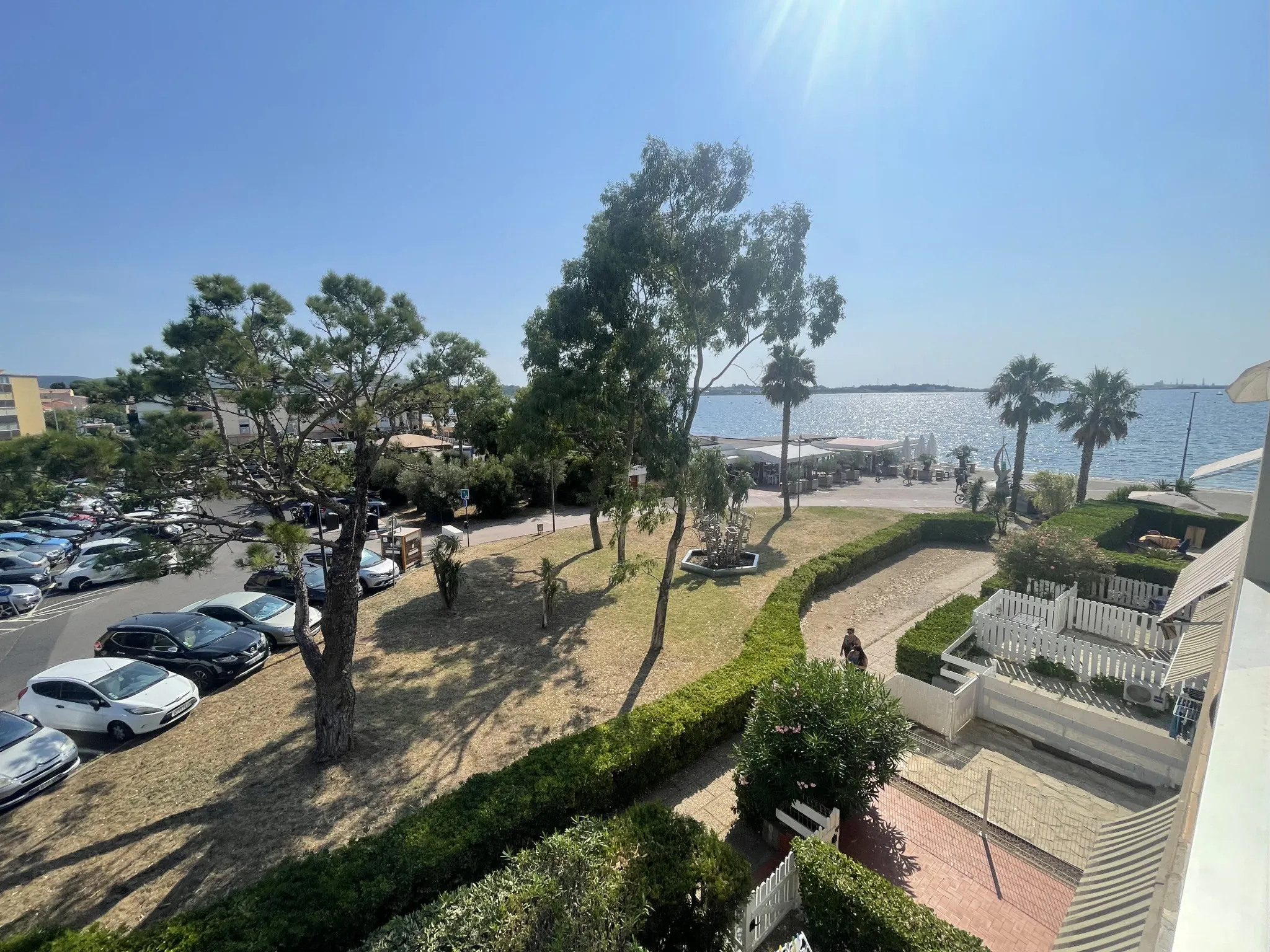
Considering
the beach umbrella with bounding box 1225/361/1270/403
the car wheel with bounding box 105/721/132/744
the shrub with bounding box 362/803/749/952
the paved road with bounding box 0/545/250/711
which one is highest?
the beach umbrella with bounding box 1225/361/1270/403

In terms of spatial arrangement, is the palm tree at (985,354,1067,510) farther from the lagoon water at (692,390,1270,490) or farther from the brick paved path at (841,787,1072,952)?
the brick paved path at (841,787,1072,952)

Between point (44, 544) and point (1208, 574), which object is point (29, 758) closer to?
point (1208, 574)

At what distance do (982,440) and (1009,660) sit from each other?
349 feet

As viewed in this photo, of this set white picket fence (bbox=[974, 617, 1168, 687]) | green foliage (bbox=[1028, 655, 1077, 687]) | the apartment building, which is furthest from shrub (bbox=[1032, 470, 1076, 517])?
the apartment building

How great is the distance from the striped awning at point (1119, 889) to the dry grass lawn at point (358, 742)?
7520 millimetres

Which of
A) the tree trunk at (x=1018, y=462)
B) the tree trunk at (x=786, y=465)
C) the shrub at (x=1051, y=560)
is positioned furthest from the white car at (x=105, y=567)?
the tree trunk at (x=1018, y=462)

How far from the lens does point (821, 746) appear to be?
264 inches

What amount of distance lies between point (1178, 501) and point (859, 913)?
73.7 feet

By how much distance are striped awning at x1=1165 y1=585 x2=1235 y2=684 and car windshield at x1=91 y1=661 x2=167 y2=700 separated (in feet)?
50.2

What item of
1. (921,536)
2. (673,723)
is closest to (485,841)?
(673,723)

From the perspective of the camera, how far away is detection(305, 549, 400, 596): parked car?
56.3 ft

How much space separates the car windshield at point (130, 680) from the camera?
396 inches

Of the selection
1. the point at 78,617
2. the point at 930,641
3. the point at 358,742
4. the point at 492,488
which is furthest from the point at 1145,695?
the point at 78,617

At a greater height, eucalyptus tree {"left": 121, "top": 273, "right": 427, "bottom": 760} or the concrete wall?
eucalyptus tree {"left": 121, "top": 273, "right": 427, "bottom": 760}
